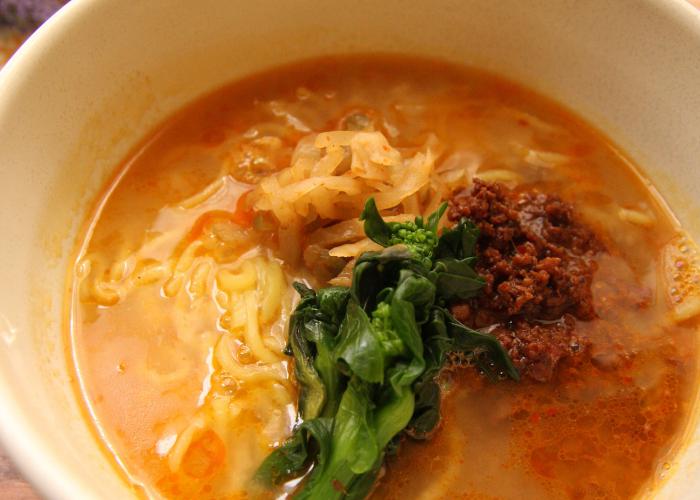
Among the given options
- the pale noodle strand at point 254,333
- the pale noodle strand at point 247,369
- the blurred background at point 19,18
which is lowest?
the pale noodle strand at point 247,369

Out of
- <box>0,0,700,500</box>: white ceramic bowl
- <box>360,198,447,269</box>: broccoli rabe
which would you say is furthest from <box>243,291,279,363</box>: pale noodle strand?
<box>0,0,700,500</box>: white ceramic bowl

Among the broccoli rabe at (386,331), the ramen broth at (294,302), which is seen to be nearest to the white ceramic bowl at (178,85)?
the ramen broth at (294,302)

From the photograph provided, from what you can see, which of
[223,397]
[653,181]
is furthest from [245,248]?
[653,181]

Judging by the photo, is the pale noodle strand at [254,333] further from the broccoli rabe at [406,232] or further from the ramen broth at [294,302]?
the broccoli rabe at [406,232]

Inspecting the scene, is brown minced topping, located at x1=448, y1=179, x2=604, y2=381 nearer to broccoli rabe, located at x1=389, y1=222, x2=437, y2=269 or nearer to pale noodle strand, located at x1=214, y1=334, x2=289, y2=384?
broccoli rabe, located at x1=389, y1=222, x2=437, y2=269

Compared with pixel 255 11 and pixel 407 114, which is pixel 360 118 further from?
pixel 255 11

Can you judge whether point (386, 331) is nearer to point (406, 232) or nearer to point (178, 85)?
point (406, 232)
